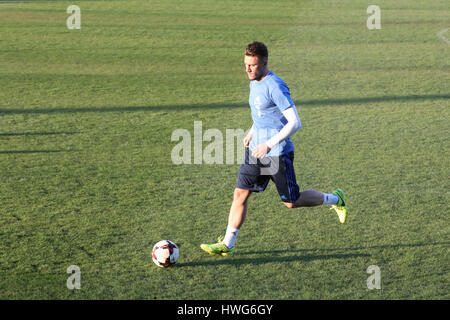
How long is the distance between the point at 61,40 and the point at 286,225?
12.1 metres

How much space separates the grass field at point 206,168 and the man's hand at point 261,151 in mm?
1046

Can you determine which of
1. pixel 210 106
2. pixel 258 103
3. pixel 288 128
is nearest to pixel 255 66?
pixel 258 103

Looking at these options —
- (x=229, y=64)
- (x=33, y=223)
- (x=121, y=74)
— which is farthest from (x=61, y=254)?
(x=229, y=64)

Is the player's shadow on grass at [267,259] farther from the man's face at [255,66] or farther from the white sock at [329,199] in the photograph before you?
the man's face at [255,66]

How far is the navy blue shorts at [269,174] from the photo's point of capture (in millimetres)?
6152

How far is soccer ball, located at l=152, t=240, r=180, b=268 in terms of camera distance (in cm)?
595

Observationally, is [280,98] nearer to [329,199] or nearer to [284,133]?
[284,133]

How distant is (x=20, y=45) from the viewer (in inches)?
656

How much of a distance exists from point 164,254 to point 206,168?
2.92 meters

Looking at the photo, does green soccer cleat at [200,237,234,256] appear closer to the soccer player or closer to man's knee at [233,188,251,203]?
the soccer player

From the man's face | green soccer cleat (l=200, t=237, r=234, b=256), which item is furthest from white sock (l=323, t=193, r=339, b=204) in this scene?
the man's face

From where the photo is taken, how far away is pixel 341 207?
681cm

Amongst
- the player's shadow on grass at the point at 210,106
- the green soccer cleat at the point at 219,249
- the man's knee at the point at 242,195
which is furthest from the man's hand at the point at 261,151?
the player's shadow on grass at the point at 210,106

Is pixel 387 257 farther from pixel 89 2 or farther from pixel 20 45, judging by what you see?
pixel 89 2
